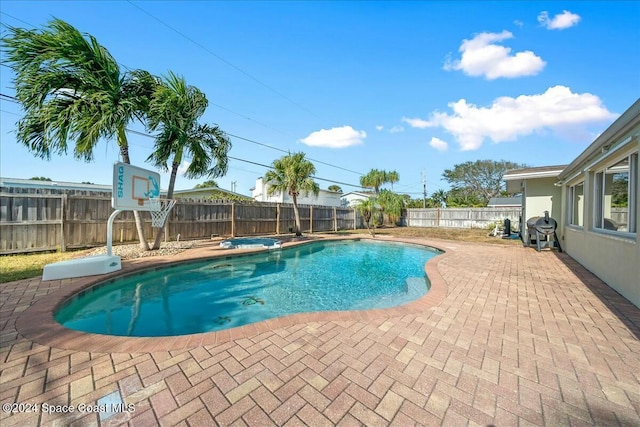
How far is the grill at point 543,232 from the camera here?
8.73 metres

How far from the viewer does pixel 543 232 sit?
8.75 meters

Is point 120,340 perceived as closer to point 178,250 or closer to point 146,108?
point 178,250

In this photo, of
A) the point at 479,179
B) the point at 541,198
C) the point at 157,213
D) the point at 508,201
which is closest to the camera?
the point at 157,213

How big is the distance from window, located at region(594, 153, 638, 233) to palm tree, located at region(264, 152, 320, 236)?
9.53 m

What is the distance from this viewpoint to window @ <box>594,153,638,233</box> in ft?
13.2

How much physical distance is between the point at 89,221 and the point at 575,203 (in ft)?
50.4

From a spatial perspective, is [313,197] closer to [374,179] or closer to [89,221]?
[374,179]

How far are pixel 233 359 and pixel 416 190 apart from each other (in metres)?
37.3

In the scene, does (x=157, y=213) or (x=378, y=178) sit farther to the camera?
(x=378, y=178)

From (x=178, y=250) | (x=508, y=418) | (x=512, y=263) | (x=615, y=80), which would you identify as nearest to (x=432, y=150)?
(x=615, y=80)

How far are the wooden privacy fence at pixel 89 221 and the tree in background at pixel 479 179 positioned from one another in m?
33.7

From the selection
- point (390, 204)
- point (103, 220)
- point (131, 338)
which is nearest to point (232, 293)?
point (131, 338)

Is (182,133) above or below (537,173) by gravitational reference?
above

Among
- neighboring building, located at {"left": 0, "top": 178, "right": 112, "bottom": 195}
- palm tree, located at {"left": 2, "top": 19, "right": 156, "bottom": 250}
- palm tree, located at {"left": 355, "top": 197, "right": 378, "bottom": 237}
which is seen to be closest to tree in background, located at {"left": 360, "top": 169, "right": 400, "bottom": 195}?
palm tree, located at {"left": 355, "top": 197, "right": 378, "bottom": 237}
